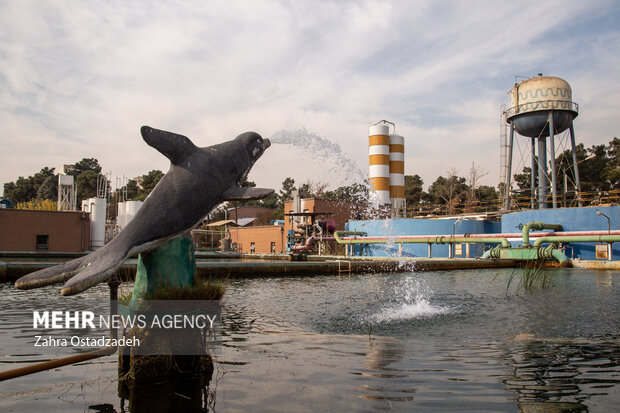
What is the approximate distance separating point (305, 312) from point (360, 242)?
2896 centimetres

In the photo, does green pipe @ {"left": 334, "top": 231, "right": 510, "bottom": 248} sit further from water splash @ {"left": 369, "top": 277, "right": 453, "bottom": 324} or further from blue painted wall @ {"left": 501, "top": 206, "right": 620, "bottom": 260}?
water splash @ {"left": 369, "top": 277, "right": 453, "bottom": 324}

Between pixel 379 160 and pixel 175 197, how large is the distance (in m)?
42.3

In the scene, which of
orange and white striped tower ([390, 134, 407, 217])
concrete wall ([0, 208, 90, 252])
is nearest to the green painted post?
concrete wall ([0, 208, 90, 252])

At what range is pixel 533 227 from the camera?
28.6 m

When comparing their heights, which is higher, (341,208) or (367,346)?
(341,208)

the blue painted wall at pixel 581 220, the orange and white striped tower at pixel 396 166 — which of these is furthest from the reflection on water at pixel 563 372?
the orange and white striped tower at pixel 396 166

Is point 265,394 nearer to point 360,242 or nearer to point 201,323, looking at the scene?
point 201,323

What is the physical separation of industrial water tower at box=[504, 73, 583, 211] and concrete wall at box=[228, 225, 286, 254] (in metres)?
21.3

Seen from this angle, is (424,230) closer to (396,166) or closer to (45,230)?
(396,166)

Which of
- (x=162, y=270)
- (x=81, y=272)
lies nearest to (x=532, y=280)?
(x=162, y=270)

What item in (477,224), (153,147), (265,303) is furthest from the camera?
(477,224)

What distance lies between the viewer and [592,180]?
46969mm

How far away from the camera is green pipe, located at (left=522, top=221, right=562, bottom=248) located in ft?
91.6

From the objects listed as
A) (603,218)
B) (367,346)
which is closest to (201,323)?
(367,346)
